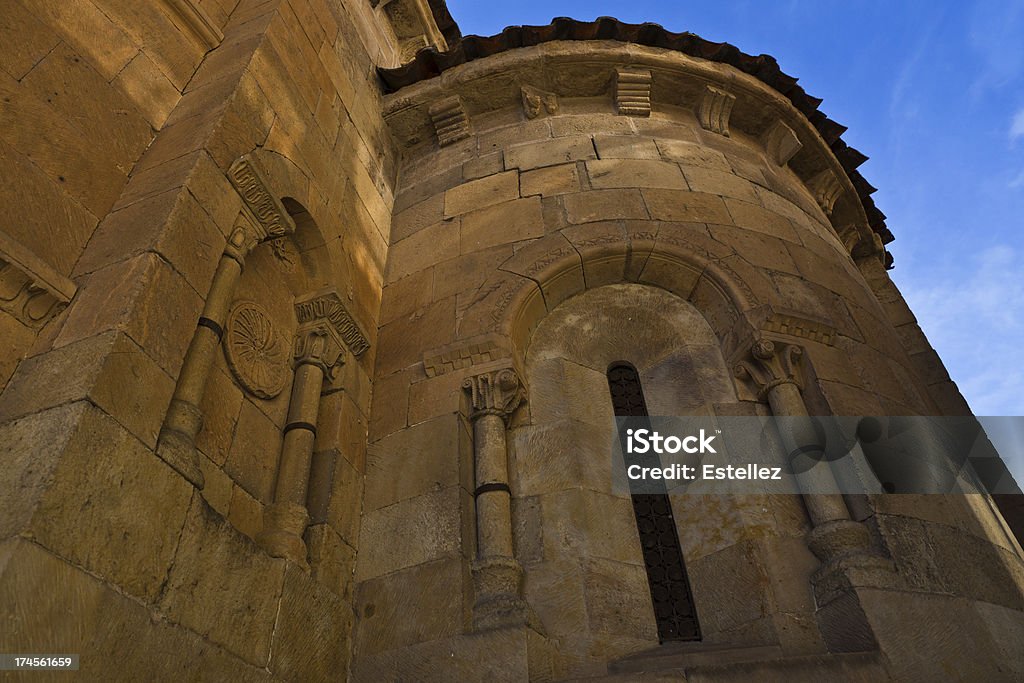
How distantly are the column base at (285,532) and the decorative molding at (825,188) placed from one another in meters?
7.14

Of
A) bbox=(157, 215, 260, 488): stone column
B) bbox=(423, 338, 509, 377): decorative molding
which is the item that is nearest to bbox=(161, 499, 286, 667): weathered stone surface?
bbox=(157, 215, 260, 488): stone column

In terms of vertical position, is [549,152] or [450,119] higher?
[450,119]

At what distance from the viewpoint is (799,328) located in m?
4.83

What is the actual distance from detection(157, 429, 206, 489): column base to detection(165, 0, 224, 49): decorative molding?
3350 millimetres

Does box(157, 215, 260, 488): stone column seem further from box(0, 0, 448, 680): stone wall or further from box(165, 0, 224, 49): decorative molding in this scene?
box(165, 0, 224, 49): decorative molding

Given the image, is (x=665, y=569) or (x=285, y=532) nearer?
(x=285, y=532)

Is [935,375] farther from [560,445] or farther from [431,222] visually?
[431,222]

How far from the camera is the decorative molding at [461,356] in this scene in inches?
187

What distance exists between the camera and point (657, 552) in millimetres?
4320

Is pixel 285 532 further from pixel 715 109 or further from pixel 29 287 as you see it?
pixel 715 109

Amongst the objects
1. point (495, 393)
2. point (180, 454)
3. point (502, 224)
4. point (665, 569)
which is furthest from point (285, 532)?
point (502, 224)

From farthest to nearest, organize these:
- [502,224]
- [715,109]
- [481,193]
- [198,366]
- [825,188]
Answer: [825,188]
[715,109]
[481,193]
[502,224]
[198,366]

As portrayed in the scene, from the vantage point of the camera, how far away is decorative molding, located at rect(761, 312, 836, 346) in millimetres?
4773

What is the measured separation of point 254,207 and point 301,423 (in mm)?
1401
